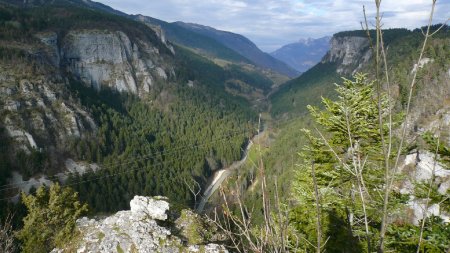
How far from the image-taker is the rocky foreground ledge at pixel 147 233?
1648 cm

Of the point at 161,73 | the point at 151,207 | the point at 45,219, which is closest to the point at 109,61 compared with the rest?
the point at 161,73

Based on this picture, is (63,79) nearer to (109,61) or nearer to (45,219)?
(109,61)

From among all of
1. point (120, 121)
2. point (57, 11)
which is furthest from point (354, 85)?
point (57, 11)

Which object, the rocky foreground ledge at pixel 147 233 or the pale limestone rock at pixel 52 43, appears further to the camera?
the pale limestone rock at pixel 52 43

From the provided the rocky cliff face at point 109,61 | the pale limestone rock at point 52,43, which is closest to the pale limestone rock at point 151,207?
the pale limestone rock at point 52,43

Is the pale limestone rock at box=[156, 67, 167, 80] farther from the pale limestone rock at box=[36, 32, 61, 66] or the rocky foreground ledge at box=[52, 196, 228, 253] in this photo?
the rocky foreground ledge at box=[52, 196, 228, 253]

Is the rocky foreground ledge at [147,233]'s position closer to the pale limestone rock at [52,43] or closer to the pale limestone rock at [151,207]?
the pale limestone rock at [151,207]

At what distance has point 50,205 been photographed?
28188mm

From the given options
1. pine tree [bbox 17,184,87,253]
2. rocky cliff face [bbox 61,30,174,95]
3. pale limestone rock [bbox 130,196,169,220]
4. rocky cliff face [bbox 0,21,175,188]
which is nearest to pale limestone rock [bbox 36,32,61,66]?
rocky cliff face [bbox 0,21,175,188]

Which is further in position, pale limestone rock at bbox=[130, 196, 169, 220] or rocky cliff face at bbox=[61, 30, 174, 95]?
rocky cliff face at bbox=[61, 30, 174, 95]

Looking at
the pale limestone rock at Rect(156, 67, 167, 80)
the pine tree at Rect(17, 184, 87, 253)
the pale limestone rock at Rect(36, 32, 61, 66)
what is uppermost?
the pale limestone rock at Rect(36, 32, 61, 66)

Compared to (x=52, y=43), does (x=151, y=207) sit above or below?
below

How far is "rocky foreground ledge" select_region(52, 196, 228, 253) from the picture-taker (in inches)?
649

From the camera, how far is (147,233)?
17.1 m
